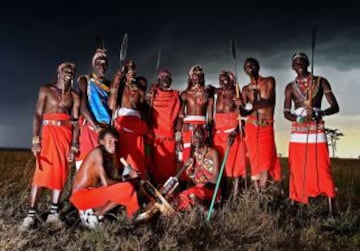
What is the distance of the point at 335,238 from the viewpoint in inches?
315

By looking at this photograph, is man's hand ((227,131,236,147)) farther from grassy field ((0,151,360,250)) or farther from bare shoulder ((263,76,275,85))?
bare shoulder ((263,76,275,85))

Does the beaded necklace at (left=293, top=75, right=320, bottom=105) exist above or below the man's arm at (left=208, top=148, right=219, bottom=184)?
above

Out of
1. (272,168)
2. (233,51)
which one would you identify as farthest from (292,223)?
(233,51)

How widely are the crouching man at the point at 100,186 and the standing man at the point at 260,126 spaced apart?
2.66m

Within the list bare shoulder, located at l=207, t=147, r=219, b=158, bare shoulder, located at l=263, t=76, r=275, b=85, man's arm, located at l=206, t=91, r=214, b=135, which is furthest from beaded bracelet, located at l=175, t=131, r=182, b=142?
bare shoulder, located at l=263, t=76, r=275, b=85

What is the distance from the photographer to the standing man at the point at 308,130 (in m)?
8.97

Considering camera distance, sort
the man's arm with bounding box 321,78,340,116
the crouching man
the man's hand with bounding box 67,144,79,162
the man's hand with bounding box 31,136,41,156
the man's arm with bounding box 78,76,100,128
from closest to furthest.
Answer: the crouching man → the man's hand with bounding box 31,136,41,156 → the man's hand with bounding box 67,144,79,162 → the man's arm with bounding box 78,76,100,128 → the man's arm with bounding box 321,78,340,116

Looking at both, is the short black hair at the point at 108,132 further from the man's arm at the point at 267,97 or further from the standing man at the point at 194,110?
the man's arm at the point at 267,97

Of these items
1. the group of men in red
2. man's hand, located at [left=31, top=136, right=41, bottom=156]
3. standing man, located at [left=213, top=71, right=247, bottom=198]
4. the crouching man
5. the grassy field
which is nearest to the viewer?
the grassy field

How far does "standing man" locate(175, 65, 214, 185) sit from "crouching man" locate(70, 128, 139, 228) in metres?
2.13

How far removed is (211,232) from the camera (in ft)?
24.0

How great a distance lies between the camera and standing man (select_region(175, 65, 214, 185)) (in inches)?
383

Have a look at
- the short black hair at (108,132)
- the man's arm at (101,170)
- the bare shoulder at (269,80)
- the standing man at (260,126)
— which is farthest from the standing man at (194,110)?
the man's arm at (101,170)

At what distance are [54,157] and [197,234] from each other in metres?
2.76
